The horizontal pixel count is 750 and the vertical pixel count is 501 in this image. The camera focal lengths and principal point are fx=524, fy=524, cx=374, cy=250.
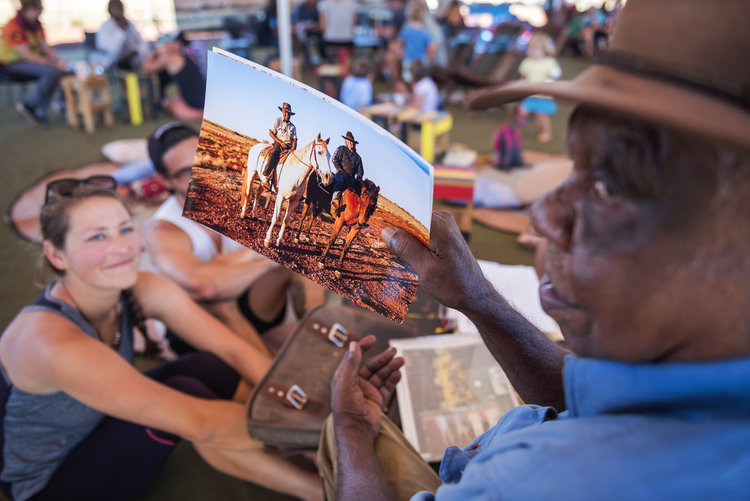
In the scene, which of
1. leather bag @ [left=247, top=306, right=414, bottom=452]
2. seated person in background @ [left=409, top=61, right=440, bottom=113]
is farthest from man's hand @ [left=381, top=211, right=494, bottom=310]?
seated person in background @ [left=409, top=61, right=440, bottom=113]

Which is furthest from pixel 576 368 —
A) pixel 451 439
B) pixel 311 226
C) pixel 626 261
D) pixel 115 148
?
pixel 115 148

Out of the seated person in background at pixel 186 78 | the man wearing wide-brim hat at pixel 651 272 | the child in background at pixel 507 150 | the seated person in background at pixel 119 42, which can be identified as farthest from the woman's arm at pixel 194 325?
the seated person in background at pixel 119 42

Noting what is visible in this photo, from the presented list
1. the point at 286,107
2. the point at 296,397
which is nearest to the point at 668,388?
the point at 286,107

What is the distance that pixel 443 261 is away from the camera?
1.01 meters

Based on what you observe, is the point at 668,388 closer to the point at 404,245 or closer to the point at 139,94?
the point at 404,245

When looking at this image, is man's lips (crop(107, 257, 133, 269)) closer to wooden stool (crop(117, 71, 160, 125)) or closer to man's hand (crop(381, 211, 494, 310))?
man's hand (crop(381, 211, 494, 310))

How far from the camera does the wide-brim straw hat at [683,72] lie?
0.48 meters

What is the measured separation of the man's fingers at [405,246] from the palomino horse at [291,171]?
147 millimetres

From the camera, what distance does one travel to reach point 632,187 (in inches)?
21.0

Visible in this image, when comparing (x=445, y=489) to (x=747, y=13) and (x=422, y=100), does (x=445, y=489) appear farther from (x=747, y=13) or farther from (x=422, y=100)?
(x=422, y=100)

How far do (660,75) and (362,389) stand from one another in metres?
1.05

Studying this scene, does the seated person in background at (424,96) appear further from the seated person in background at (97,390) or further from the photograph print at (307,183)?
the photograph print at (307,183)

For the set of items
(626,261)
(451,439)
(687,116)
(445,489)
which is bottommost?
(451,439)

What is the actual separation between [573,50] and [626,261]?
13401 mm
